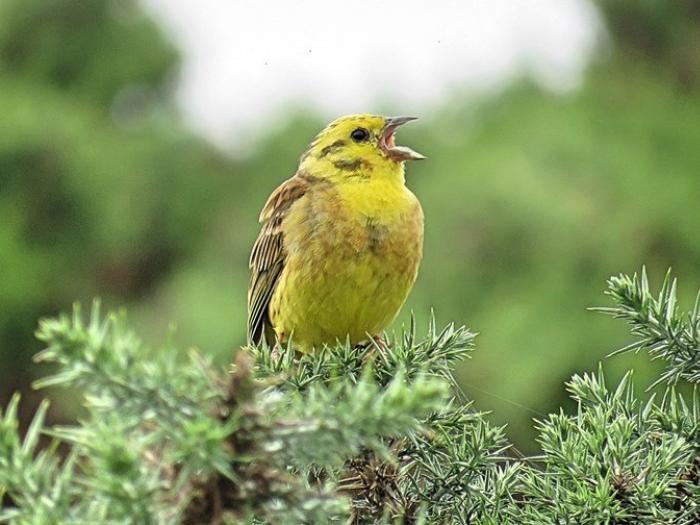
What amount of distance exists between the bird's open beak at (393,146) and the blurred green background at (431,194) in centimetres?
428

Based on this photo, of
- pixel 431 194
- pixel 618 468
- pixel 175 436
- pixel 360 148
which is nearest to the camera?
pixel 175 436

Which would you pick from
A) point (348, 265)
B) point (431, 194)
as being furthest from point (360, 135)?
point (431, 194)

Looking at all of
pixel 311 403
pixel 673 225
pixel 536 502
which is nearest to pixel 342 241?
pixel 536 502

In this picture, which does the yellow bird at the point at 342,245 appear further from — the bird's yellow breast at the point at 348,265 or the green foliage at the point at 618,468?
the green foliage at the point at 618,468

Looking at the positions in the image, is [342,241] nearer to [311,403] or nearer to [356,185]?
[356,185]

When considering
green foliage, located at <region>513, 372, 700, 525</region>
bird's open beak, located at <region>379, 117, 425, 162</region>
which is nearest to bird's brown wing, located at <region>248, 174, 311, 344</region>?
bird's open beak, located at <region>379, 117, 425, 162</region>

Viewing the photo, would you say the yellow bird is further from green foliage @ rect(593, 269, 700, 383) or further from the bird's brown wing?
green foliage @ rect(593, 269, 700, 383)

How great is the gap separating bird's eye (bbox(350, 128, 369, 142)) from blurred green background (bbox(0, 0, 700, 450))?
4295 millimetres

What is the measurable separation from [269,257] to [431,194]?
603 cm

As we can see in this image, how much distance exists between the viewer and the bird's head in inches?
146

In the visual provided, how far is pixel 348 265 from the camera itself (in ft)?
11.0

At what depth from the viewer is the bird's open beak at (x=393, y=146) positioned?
3.69 meters

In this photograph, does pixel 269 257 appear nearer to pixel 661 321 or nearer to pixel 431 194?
pixel 661 321

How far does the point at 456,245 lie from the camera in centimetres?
927
